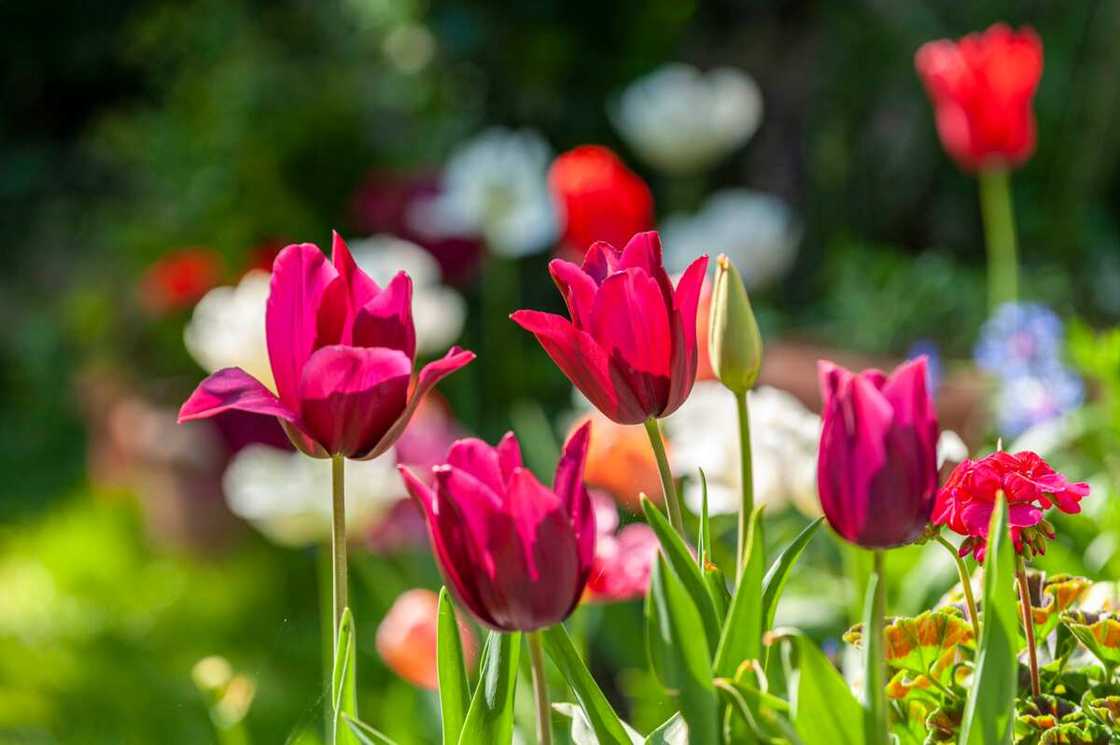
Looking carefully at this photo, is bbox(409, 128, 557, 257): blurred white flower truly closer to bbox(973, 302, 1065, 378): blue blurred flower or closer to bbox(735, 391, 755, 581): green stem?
bbox(973, 302, 1065, 378): blue blurred flower

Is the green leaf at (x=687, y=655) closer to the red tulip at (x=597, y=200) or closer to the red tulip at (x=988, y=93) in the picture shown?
the red tulip at (x=988, y=93)

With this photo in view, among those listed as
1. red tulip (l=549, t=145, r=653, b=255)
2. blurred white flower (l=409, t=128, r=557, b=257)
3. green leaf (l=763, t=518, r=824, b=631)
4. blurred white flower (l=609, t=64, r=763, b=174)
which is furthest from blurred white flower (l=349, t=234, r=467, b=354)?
green leaf (l=763, t=518, r=824, b=631)

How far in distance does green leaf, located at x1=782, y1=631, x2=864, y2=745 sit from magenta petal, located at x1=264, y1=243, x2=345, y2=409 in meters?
0.21

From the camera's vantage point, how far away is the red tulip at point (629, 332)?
0.53m

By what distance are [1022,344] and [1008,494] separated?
0.99m

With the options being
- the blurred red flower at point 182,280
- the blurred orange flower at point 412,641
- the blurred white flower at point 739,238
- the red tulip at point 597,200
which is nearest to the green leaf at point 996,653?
the blurred orange flower at point 412,641

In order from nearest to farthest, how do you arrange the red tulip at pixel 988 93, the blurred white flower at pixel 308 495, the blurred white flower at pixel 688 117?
1. the blurred white flower at pixel 308 495
2. the red tulip at pixel 988 93
3. the blurred white flower at pixel 688 117

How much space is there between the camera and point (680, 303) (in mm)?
545

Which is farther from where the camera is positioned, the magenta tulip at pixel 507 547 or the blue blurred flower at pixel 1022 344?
the blue blurred flower at pixel 1022 344

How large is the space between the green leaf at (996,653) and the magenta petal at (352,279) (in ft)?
0.82

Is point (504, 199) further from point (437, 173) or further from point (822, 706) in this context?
point (822, 706)

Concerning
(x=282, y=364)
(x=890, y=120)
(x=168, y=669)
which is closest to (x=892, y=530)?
(x=282, y=364)

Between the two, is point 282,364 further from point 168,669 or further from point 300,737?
point 168,669

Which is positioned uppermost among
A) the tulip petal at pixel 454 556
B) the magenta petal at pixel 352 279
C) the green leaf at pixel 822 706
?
the magenta petal at pixel 352 279
